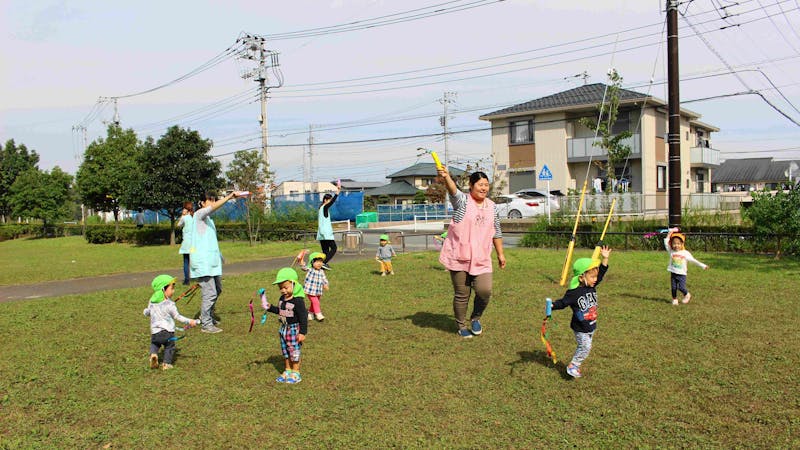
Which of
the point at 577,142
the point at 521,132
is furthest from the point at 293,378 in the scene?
the point at 521,132

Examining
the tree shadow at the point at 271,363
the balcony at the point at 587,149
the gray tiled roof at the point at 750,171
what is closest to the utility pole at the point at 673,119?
the tree shadow at the point at 271,363

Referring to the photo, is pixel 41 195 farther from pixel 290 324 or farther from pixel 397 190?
pixel 290 324

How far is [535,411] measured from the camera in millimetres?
4480

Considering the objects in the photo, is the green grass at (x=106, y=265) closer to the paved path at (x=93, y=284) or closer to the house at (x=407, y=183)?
the paved path at (x=93, y=284)

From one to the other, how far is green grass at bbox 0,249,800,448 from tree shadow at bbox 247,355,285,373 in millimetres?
39

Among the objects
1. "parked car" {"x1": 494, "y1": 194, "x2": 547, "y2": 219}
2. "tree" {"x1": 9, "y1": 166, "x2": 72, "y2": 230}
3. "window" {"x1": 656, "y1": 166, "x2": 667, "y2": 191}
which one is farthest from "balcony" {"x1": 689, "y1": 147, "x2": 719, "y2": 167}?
"tree" {"x1": 9, "y1": 166, "x2": 72, "y2": 230}

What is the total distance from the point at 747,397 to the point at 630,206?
2106cm

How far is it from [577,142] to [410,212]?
12266 millimetres

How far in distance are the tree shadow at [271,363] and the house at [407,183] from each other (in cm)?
5346

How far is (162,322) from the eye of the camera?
591 cm

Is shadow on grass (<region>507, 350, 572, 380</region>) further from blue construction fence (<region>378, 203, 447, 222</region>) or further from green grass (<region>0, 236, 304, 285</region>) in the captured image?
blue construction fence (<region>378, 203, 447, 222</region>)

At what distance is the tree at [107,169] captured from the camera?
107 feet

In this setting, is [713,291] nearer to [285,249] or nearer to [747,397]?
[747,397]

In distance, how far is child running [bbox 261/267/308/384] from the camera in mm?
5379
